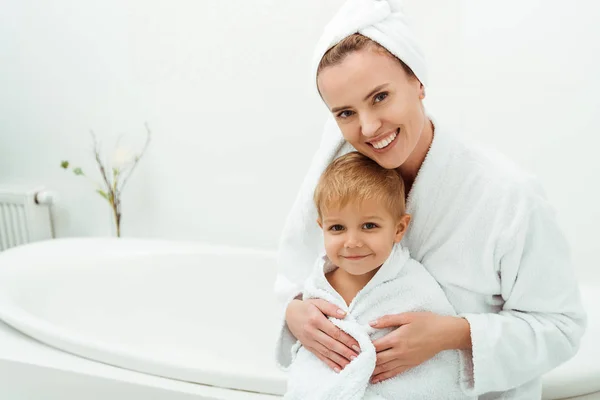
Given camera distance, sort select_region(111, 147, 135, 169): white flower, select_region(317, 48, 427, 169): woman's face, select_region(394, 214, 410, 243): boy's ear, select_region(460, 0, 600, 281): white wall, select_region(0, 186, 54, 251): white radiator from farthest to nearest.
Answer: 1. select_region(0, 186, 54, 251): white radiator
2. select_region(111, 147, 135, 169): white flower
3. select_region(460, 0, 600, 281): white wall
4. select_region(394, 214, 410, 243): boy's ear
5. select_region(317, 48, 427, 169): woman's face

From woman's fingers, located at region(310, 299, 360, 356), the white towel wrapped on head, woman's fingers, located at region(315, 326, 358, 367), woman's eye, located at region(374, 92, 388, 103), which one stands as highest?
the white towel wrapped on head

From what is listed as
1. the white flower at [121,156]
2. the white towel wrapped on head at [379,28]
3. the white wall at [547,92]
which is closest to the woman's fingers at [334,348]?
the white towel wrapped on head at [379,28]

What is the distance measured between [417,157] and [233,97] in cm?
124

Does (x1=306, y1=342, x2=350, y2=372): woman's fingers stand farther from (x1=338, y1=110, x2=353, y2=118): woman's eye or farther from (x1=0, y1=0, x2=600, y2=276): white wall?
(x1=0, y1=0, x2=600, y2=276): white wall

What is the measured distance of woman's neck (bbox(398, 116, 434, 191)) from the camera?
100cm

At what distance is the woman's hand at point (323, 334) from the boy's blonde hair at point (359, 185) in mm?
168

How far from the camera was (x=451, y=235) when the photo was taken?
38.2 inches

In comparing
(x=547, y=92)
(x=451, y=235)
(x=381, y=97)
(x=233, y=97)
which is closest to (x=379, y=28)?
(x=381, y=97)

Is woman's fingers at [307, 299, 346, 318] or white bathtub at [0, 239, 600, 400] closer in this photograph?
woman's fingers at [307, 299, 346, 318]

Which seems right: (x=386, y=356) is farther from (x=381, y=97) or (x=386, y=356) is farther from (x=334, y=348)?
(x=381, y=97)

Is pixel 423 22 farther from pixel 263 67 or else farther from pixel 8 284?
pixel 8 284

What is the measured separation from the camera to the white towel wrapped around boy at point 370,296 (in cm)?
91

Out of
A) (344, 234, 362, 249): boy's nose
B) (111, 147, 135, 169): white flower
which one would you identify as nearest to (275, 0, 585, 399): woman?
(344, 234, 362, 249): boy's nose

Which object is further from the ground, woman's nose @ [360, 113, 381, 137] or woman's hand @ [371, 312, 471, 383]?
woman's nose @ [360, 113, 381, 137]
